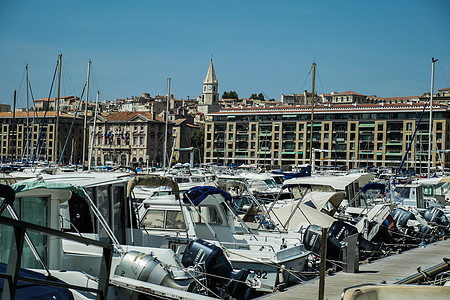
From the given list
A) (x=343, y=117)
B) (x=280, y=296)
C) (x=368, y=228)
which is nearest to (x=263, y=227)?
(x=368, y=228)

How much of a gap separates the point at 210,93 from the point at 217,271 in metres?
158

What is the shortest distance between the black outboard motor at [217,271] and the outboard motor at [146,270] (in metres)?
Result: 0.89

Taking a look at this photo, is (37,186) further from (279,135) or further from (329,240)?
(279,135)

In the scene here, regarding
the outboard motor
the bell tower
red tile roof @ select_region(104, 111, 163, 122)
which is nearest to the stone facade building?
red tile roof @ select_region(104, 111, 163, 122)

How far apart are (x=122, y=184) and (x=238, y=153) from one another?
105m

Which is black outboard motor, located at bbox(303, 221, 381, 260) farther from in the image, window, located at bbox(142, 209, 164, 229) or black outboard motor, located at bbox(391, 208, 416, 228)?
black outboard motor, located at bbox(391, 208, 416, 228)

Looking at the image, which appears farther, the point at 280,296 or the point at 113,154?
the point at 113,154

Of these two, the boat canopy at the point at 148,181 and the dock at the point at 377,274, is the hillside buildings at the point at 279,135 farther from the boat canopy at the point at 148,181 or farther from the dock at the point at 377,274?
the boat canopy at the point at 148,181

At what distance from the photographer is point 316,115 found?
107750 millimetres

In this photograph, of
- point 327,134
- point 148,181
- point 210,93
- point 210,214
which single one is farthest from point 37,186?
point 210,93

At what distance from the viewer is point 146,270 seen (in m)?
9.33

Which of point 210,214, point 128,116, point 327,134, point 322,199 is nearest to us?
point 210,214

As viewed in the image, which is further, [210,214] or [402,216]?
[402,216]

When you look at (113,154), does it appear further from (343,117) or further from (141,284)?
(141,284)
